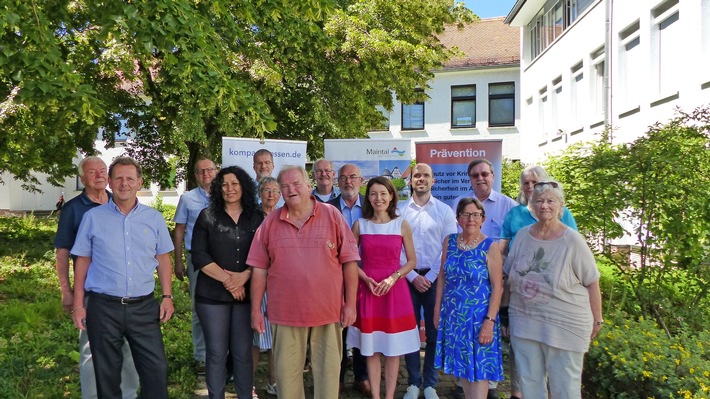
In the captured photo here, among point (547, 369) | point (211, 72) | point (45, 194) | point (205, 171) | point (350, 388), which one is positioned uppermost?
point (211, 72)

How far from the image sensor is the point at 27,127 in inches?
425

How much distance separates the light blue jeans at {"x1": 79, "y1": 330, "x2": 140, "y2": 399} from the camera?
13.7 feet

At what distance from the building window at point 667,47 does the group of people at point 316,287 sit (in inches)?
393

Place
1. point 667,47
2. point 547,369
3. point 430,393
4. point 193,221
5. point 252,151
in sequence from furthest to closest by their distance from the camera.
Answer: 1. point 667,47
2. point 252,151
3. point 193,221
4. point 430,393
5. point 547,369

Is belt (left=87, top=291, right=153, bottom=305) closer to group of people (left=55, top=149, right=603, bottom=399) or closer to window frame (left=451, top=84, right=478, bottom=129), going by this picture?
group of people (left=55, top=149, right=603, bottom=399)

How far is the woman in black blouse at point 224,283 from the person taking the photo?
418cm

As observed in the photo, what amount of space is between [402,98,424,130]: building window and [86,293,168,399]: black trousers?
26254mm

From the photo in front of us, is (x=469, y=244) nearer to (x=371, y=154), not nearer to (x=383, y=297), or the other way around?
(x=383, y=297)

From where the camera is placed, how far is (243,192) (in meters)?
4.37

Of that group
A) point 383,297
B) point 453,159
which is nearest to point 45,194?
point 453,159

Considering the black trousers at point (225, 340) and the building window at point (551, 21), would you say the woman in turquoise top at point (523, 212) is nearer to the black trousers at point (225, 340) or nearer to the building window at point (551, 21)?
the black trousers at point (225, 340)

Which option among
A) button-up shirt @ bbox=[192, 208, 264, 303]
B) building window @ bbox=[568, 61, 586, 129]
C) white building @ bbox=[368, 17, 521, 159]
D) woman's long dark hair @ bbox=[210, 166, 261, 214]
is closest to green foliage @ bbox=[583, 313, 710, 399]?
button-up shirt @ bbox=[192, 208, 264, 303]

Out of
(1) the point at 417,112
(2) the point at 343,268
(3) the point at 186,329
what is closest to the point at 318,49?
(3) the point at 186,329

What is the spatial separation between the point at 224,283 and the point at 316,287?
2.34 ft
